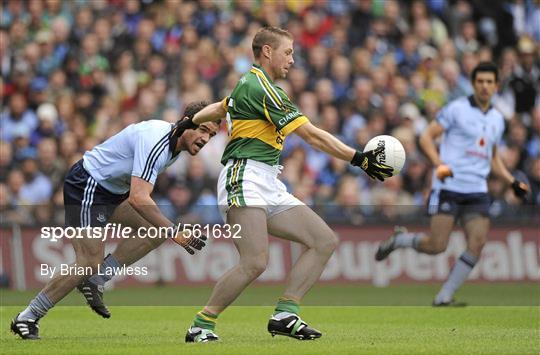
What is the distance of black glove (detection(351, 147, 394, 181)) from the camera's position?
409 inches

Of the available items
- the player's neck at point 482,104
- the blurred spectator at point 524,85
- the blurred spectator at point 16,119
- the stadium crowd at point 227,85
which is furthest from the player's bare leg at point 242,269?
the blurred spectator at point 524,85

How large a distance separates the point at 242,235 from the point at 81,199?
1916 mm

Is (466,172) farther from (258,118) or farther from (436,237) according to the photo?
(258,118)

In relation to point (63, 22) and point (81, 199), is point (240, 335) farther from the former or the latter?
point (63, 22)

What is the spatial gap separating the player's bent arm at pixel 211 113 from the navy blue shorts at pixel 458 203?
5640mm

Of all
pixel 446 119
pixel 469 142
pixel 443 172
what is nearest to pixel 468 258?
pixel 443 172

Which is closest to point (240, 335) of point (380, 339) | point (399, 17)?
point (380, 339)

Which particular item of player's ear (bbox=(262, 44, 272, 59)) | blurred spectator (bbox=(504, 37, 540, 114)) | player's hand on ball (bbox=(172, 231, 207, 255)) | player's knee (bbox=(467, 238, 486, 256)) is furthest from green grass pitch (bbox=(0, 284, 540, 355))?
blurred spectator (bbox=(504, 37, 540, 114))

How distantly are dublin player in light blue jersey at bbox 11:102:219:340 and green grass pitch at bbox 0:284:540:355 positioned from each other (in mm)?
438

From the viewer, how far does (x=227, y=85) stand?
22094mm

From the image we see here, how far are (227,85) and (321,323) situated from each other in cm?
918

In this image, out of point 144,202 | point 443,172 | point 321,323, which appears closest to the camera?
point 144,202

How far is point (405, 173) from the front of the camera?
2166 centimetres

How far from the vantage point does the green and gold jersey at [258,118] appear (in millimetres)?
10547
